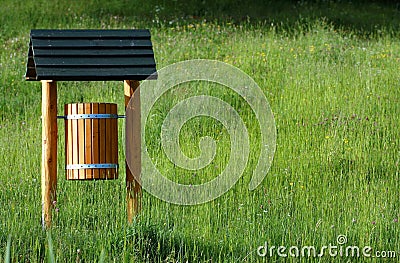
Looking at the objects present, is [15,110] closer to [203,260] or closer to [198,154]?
[198,154]

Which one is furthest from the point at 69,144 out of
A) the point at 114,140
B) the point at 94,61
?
the point at 94,61

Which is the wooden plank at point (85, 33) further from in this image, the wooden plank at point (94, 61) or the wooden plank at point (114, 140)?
the wooden plank at point (114, 140)

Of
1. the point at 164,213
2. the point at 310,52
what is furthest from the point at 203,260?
the point at 310,52

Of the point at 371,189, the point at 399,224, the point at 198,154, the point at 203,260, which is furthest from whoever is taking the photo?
the point at 198,154

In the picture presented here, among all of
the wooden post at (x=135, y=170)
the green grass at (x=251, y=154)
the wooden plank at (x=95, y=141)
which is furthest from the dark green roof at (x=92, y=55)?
the green grass at (x=251, y=154)

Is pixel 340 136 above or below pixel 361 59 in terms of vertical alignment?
below

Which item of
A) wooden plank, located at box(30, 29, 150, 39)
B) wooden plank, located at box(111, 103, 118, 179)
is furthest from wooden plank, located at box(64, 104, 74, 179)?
wooden plank, located at box(30, 29, 150, 39)

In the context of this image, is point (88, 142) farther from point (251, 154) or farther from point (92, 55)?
point (251, 154)

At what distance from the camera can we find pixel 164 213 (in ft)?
21.7

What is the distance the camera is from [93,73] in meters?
6.38

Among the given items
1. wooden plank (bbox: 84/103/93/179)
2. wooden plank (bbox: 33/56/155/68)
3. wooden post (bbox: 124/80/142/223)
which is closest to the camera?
wooden plank (bbox: 84/103/93/179)

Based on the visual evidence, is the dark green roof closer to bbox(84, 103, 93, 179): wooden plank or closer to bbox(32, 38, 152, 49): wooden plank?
bbox(32, 38, 152, 49): wooden plank

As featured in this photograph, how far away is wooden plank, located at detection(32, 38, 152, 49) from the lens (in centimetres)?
649

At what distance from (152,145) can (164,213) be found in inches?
107
